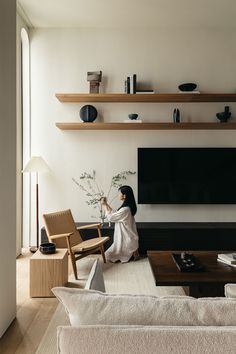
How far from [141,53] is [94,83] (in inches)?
33.0

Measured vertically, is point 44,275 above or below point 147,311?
below

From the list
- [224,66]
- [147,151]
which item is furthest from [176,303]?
[224,66]

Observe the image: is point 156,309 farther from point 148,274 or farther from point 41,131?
point 41,131

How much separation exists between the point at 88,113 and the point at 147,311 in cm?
416

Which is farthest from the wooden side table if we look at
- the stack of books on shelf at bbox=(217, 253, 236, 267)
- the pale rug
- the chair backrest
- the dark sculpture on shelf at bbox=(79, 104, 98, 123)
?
the dark sculpture on shelf at bbox=(79, 104, 98, 123)

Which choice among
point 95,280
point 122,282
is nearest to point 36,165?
point 122,282

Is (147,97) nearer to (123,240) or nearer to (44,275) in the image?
(123,240)

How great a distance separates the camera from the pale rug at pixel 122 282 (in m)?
2.93

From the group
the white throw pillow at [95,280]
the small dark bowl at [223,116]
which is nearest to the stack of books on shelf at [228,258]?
the white throw pillow at [95,280]

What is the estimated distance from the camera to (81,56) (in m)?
5.27

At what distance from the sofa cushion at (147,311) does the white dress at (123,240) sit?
334 cm

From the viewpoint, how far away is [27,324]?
2795 mm

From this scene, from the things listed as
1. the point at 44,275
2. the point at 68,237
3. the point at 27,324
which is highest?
the point at 68,237

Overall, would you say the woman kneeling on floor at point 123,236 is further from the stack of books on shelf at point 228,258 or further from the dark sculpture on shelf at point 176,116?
the stack of books on shelf at point 228,258
